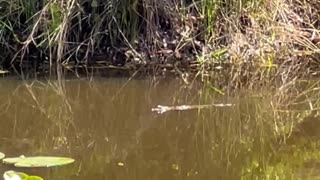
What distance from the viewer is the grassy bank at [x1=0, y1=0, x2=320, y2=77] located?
462 centimetres

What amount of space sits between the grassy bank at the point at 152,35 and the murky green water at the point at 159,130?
45 cm

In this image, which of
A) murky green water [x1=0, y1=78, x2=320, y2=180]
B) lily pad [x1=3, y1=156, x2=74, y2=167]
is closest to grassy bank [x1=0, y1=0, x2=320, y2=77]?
murky green water [x1=0, y1=78, x2=320, y2=180]

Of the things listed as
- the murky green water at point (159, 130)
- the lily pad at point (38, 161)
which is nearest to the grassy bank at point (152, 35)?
the murky green water at point (159, 130)

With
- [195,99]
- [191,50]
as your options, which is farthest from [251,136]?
[191,50]

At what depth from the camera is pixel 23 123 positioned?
342 centimetres

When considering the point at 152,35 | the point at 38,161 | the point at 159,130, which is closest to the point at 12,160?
the point at 38,161

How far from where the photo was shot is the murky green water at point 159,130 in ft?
9.34

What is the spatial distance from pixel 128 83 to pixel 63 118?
76cm

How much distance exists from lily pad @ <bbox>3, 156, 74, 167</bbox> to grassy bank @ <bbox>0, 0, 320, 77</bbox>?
170cm

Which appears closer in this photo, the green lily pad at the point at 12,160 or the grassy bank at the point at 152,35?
the green lily pad at the point at 12,160

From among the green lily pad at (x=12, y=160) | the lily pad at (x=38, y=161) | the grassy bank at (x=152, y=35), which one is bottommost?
the lily pad at (x=38, y=161)

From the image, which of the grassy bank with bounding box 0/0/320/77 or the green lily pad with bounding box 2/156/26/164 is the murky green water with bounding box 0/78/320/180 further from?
the grassy bank with bounding box 0/0/320/77

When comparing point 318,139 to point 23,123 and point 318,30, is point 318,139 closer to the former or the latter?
point 23,123

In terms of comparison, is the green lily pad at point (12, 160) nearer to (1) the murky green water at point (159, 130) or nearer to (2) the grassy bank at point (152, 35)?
(1) the murky green water at point (159, 130)
